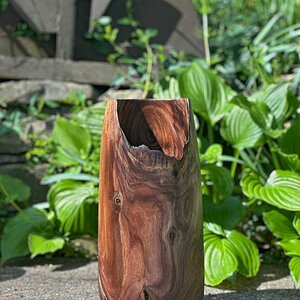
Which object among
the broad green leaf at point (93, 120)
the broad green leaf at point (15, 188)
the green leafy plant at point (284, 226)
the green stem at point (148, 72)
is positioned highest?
the green stem at point (148, 72)

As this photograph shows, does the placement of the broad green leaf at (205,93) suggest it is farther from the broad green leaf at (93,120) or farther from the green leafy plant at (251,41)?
the broad green leaf at (93,120)

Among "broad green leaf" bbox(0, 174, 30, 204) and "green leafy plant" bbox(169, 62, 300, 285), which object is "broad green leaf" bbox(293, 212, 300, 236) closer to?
"green leafy plant" bbox(169, 62, 300, 285)

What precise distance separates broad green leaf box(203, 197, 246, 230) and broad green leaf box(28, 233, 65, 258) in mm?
773

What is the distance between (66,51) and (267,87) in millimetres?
1352

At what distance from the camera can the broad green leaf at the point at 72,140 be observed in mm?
3550

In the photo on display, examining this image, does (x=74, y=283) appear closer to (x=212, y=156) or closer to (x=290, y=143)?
(x=212, y=156)

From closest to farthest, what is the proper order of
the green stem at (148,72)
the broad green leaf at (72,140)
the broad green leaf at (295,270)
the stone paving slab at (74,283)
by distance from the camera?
1. the stone paving slab at (74,283)
2. the broad green leaf at (295,270)
3. the broad green leaf at (72,140)
4. the green stem at (148,72)

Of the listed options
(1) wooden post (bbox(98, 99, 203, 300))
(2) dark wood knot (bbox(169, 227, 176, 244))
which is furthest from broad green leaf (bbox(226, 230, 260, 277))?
(2) dark wood knot (bbox(169, 227, 176, 244))

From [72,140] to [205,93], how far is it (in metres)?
0.77

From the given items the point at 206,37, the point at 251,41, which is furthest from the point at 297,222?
the point at 251,41

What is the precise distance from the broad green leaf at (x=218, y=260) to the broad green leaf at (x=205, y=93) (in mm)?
842

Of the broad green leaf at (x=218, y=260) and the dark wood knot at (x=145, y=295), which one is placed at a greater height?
the broad green leaf at (x=218, y=260)

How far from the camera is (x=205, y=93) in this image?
11.4 ft

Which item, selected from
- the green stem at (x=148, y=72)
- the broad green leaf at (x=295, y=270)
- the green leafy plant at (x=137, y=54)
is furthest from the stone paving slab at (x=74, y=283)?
the green leafy plant at (x=137, y=54)
